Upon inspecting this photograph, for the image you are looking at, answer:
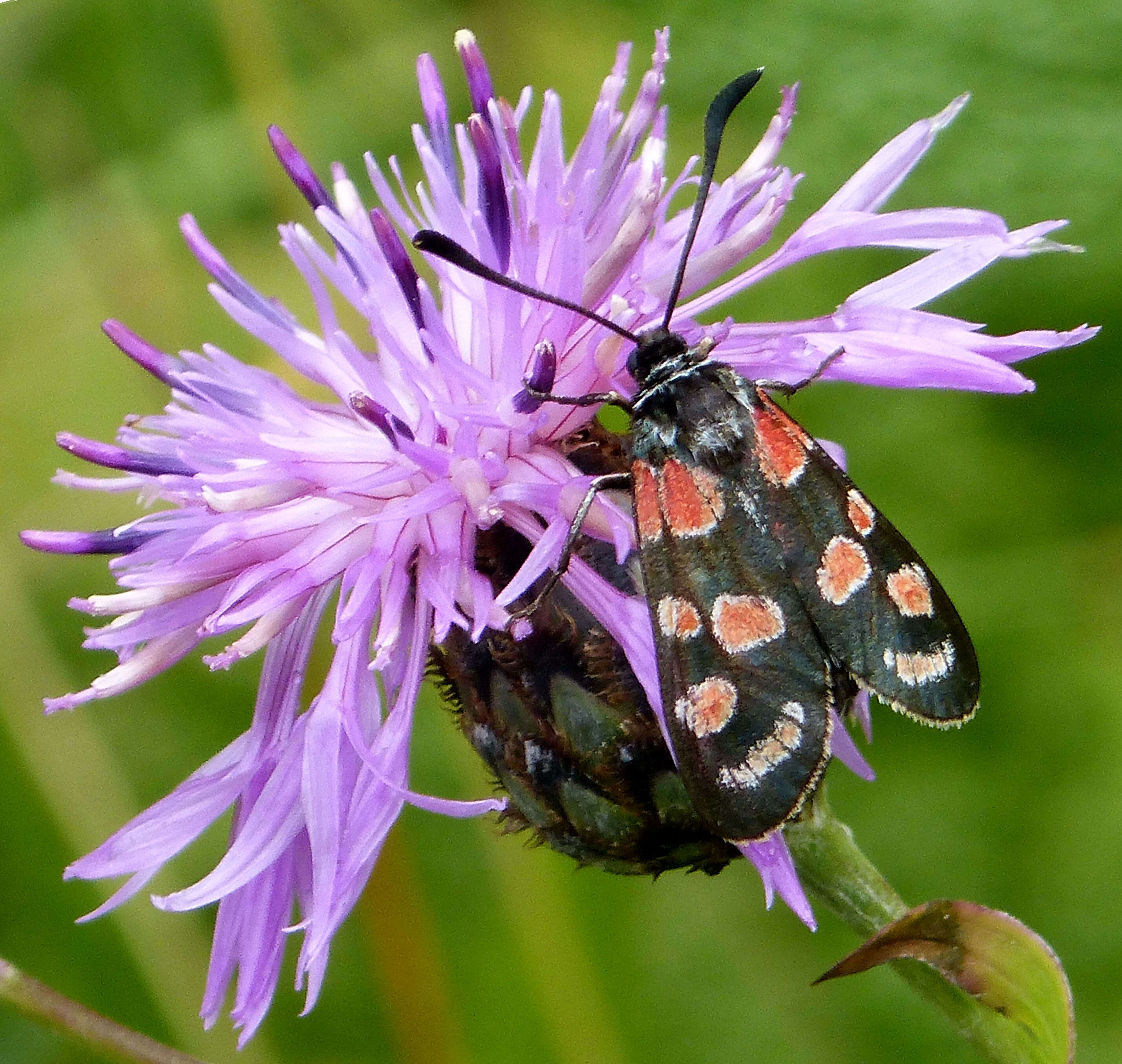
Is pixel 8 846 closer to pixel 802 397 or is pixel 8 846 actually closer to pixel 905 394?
pixel 802 397

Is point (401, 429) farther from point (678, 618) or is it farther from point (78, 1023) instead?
point (78, 1023)

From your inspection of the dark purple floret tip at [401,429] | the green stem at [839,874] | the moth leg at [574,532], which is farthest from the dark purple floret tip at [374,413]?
the green stem at [839,874]

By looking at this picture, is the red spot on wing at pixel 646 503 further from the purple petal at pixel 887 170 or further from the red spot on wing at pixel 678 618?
the purple petal at pixel 887 170

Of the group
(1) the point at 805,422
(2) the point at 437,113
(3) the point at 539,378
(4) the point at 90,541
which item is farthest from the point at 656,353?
(1) the point at 805,422

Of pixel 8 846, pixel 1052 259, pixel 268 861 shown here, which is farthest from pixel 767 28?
pixel 8 846

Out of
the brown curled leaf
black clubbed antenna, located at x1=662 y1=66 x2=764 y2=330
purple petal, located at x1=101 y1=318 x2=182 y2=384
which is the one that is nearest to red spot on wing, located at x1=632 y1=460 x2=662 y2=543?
black clubbed antenna, located at x1=662 y1=66 x2=764 y2=330

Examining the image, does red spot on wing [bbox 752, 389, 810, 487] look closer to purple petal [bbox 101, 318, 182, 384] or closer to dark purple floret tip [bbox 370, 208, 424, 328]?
dark purple floret tip [bbox 370, 208, 424, 328]
